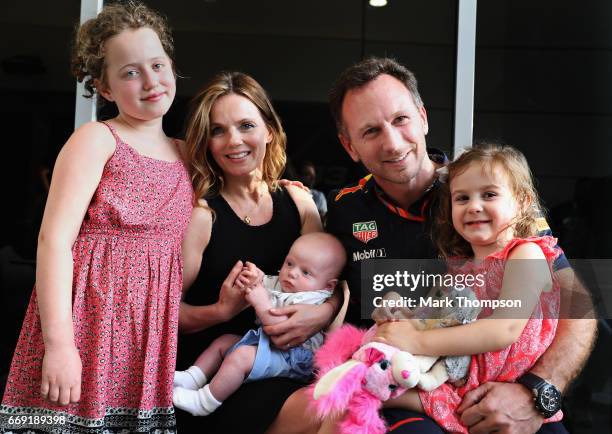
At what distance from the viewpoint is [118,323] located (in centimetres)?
170

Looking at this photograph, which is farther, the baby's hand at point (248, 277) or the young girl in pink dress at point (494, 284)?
the baby's hand at point (248, 277)

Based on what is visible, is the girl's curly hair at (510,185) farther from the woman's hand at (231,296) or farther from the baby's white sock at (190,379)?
the baby's white sock at (190,379)

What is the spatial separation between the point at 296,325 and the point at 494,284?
61 cm

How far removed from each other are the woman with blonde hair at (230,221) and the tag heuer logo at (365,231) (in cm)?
22

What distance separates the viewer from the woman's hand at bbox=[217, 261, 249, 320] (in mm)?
1885

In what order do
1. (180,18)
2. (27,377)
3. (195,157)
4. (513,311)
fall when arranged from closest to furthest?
(513,311)
(27,377)
(195,157)
(180,18)

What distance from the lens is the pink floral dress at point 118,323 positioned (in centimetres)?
165

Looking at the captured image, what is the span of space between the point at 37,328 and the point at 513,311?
130 cm

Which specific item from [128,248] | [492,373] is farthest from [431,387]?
[128,248]

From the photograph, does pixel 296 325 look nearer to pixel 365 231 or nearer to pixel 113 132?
pixel 365 231

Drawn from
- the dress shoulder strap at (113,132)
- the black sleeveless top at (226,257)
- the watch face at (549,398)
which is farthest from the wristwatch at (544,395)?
the dress shoulder strap at (113,132)

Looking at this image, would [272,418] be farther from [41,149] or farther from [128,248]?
[41,149]

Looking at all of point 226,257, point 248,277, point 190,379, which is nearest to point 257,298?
point 248,277

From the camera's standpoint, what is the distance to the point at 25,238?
2734 mm
